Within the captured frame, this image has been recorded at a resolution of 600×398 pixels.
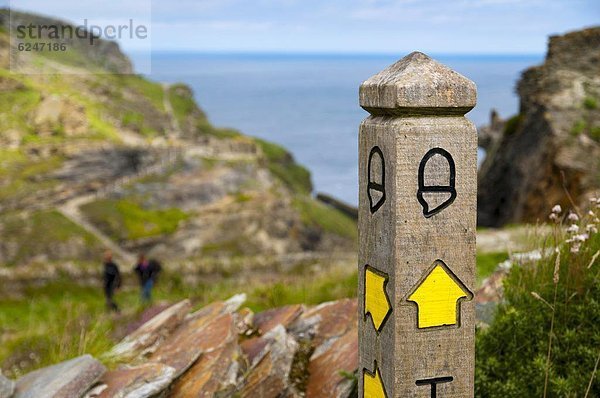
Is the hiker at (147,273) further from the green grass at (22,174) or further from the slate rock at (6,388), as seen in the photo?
the green grass at (22,174)

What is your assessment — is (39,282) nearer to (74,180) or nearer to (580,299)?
(74,180)

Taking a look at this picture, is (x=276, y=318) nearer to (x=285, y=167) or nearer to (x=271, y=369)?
(x=271, y=369)

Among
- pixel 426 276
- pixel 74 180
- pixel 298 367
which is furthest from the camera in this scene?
pixel 74 180

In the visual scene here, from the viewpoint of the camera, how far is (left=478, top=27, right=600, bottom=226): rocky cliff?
15.3 meters

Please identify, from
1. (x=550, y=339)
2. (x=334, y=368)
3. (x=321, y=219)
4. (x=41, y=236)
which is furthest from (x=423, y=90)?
(x=321, y=219)

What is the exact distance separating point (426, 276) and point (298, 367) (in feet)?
7.91

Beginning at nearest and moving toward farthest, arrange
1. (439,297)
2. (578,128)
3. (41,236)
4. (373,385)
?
(439,297)
(373,385)
(578,128)
(41,236)

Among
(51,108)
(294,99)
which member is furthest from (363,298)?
(294,99)

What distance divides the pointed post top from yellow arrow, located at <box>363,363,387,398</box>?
1.51 meters

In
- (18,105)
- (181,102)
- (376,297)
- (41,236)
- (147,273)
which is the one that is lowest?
→ (41,236)

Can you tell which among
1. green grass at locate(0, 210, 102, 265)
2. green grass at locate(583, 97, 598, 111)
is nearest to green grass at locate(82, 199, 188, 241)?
green grass at locate(0, 210, 102, 265)

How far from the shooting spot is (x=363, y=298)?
13.7 feet

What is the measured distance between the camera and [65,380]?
513 cm

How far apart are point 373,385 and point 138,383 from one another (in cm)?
194
